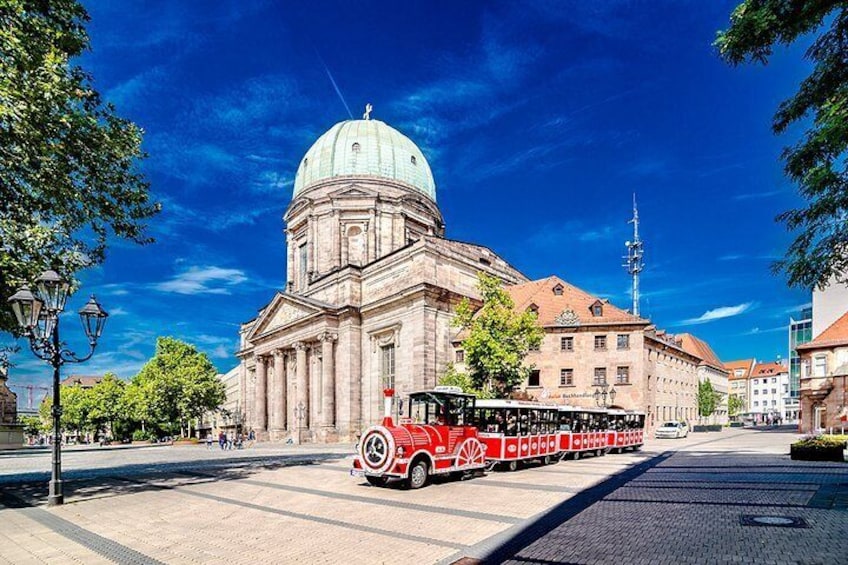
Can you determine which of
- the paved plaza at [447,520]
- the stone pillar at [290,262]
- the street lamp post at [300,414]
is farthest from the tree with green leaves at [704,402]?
the stone pillar at [290,262]

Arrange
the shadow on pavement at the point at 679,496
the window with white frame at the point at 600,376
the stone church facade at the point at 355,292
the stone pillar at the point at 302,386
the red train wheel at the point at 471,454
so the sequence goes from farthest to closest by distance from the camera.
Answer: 1. the stone pillar at the point at 302,386
2. the stone church facade at the point at 355,292
3. the window with white frame at the point at 600,376
4. the red train wheel at the point at 471,454
5. the shadow on pavement at the point at 679,496

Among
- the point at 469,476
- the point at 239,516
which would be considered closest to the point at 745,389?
the point at 469,476

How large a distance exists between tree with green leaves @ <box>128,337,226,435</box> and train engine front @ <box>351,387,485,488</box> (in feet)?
173

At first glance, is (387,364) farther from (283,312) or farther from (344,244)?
(344,244)

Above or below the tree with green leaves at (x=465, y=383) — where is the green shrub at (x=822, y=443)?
below

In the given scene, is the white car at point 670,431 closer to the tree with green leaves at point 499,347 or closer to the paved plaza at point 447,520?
the tree with green leaves at point 499,347

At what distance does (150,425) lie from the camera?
67938 millimetres

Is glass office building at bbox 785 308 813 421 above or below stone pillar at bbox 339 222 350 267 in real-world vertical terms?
below

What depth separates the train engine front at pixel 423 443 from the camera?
15500 millimetres

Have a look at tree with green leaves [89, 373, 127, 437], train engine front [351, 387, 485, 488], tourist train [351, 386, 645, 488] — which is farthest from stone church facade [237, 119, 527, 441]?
train engine front [351, 387, 485, 488]

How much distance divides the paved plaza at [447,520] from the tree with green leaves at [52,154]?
Answer: 21.4ft

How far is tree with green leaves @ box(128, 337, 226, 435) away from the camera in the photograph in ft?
205

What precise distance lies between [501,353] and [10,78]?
26589 mm

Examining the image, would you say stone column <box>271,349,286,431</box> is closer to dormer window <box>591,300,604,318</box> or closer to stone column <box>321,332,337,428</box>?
stone column <box>321,332,337,428</box>
